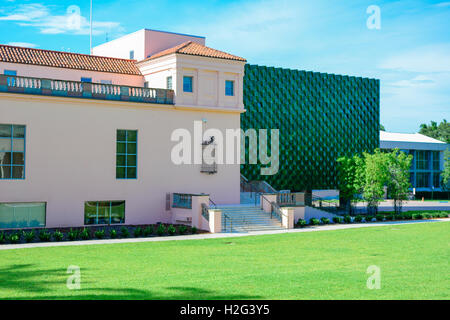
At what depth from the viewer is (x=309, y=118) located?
53.4 metres

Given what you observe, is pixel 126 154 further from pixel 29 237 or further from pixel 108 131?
→ pixel 29 237

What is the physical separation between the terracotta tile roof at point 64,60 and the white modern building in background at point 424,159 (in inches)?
1996

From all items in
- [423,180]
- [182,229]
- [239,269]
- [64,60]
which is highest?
[64,60]

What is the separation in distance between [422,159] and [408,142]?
5813mm

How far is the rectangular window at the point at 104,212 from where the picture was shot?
35.9 meters

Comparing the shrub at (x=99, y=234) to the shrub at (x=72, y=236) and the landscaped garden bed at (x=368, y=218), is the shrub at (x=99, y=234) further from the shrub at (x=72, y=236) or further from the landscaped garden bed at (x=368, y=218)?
the landscaped garden bed at (x=368, y=218)

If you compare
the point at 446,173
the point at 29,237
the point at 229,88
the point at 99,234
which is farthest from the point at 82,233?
the point at 446,173

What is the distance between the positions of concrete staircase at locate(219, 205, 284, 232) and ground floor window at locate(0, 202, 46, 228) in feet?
37.4

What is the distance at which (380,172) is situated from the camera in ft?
158

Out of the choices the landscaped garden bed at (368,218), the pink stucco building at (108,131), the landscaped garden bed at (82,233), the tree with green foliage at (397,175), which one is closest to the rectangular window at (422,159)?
the landscaped garden bed at (368,218)

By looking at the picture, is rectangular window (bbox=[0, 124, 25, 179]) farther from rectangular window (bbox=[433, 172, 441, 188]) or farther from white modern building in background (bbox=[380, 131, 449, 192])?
rectangular window (bbox=[433, 172, 441, 188])

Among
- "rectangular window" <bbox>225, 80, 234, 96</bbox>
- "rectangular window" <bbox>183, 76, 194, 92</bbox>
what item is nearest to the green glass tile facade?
"rectangular window" <bbox>225, 80, 234, 96</bbox>

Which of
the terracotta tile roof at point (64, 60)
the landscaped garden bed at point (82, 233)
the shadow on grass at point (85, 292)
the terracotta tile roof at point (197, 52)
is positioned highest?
the terracotta tile roof at point (197, 52)
